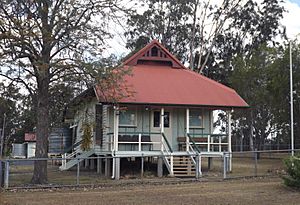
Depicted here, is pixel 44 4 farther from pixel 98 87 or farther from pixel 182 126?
pixel 182 126

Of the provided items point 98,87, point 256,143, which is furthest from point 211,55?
point 98,87

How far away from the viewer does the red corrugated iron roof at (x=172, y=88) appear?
91.4 feet

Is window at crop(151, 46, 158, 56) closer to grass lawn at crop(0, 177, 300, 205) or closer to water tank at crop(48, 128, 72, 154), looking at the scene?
water tank at crop(48, 128, 72, 154)

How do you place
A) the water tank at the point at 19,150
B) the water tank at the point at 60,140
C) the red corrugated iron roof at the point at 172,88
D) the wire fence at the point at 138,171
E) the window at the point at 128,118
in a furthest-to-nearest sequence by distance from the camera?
1. the water tank at the point at 19,150
2. the water tank at the point at 60,140
3. the window at the point at 128,118
4. the red corrugated iron roof at the point at 172,88
5. the wire fence at the point at 138,171

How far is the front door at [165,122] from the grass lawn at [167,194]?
24.1 feet

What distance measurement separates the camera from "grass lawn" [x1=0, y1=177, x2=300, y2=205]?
15.7m

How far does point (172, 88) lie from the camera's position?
2955cm

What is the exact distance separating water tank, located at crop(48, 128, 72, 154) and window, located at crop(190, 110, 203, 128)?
43.5 feet

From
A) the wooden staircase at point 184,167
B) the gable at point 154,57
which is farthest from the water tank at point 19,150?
the wooden staircase at point 184,167

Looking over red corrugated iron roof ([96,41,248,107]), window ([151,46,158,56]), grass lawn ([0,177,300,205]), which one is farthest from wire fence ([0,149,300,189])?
window ([151,46,158,56])

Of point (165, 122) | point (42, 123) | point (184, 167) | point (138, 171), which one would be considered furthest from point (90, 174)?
point (42, 123)

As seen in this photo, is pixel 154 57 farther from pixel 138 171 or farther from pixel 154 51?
pixel 138 171

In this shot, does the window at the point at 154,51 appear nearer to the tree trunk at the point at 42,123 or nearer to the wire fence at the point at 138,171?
the wire fence at the point at 138,171

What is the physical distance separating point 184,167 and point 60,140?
1815 cm
